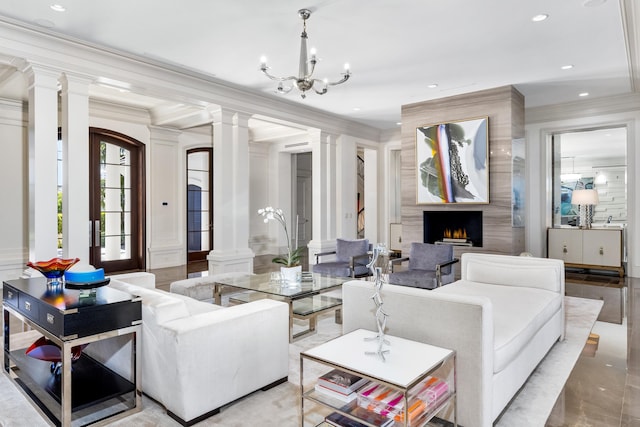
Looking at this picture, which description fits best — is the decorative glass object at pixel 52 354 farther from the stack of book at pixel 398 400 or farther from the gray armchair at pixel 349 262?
the gray armchair at pixel 349 262

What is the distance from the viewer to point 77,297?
2.26 meters

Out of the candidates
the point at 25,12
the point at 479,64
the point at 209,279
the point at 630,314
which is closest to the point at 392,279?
the point at 209,279

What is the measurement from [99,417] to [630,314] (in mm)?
5105

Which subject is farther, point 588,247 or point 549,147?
point 549,147

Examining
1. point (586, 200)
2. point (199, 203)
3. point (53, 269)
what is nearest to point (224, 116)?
point (199, 203)

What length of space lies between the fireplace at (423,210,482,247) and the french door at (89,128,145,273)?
215 inches

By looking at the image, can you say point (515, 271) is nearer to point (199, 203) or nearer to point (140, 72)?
point (140, 72)

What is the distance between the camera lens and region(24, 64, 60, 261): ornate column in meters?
3.95

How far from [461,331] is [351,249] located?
149 inches

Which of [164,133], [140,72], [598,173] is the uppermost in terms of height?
[140,72]

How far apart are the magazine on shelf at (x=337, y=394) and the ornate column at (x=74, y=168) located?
3.57 metres

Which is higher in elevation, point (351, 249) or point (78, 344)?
point (351, 249)

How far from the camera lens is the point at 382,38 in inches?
164

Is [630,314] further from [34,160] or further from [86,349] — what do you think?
[34,160]
